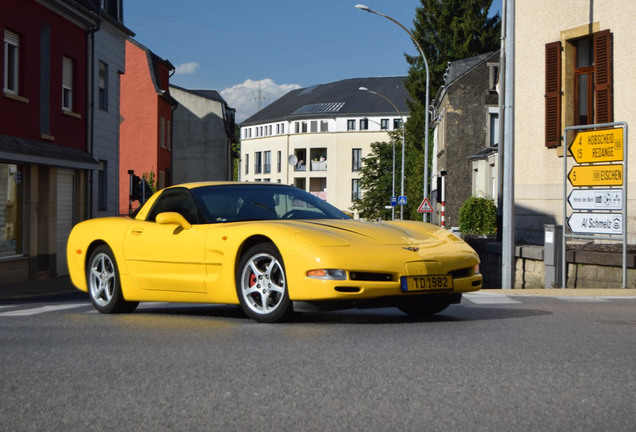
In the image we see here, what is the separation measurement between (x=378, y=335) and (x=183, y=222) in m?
2.41

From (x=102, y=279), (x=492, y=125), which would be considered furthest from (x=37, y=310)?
(x=492, y=125)

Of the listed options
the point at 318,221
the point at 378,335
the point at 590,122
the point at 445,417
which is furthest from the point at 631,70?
the point at 445,417

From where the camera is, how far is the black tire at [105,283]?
9133 mm

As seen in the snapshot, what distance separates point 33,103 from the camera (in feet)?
73.6

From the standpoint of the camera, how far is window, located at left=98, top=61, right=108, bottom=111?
96.2ft

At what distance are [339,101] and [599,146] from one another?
97785 mm

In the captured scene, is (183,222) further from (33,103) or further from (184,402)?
(33,103)

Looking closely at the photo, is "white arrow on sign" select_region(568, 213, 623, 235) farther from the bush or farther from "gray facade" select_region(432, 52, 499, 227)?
"gray facade" select_region(432, 52, 499, 227)

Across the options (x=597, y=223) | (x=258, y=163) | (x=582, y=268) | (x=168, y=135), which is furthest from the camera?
(x=258, y=163)

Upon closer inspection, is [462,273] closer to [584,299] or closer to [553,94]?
[584,299]

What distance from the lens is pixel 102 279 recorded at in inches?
368

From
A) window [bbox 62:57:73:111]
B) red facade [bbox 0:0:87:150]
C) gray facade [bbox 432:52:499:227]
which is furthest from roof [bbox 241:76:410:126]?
window [bbox 62:57:73:111]

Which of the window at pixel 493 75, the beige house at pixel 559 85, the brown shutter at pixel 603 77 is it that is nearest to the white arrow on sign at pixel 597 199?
the beige house at pixel 559 85

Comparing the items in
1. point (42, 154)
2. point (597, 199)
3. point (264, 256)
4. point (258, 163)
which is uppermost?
point (258, 163)
